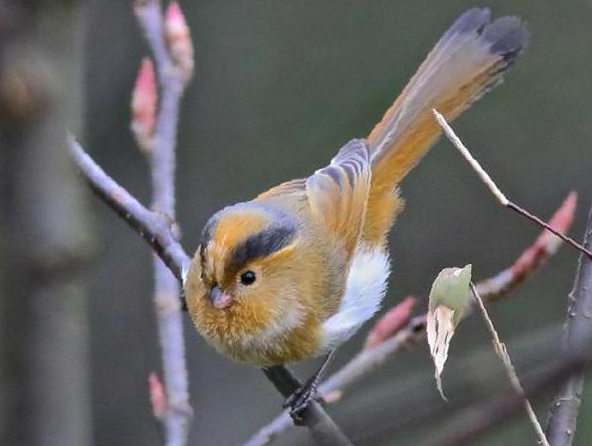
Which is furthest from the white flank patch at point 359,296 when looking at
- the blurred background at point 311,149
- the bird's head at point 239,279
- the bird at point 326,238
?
the blurred background at point 311,149

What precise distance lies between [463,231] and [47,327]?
18.0ft

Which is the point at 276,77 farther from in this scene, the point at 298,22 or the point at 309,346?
the point at 309,346

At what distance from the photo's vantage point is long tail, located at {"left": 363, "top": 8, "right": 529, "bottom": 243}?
9.74ft

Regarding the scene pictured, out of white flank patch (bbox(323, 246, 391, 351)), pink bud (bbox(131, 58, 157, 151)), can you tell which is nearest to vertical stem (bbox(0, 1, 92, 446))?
pink bud (bbox(131, 58, 157, 151))

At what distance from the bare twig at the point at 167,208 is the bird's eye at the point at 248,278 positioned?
213 millimetres

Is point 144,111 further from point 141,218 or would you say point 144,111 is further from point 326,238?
point 326,238

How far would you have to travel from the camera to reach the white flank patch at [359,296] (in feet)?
8.45

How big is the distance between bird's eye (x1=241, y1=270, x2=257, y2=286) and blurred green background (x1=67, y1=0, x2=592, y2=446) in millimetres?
3138

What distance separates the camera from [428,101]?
2.99 metres

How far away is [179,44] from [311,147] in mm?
3554

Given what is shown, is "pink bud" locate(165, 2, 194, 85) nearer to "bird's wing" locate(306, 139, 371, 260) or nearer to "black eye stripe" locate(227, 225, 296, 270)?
"black eye stripe" locate(227, 225, 296, 270)

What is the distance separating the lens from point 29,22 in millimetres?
560

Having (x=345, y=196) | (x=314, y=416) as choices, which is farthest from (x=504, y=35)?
(x=314, y=416)

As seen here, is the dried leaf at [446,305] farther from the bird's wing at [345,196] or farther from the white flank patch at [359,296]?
the bird's wing at [345,196]
